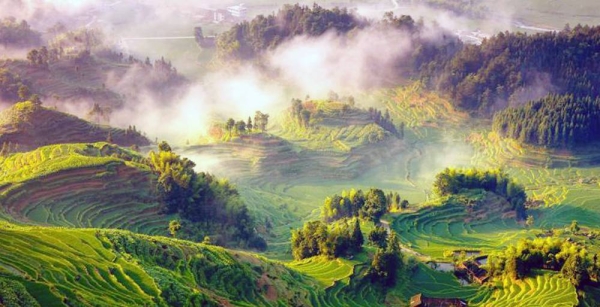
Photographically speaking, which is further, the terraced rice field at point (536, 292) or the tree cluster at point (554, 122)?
the tree cluster at point (554, 122)

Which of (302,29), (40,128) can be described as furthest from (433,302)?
(302,29)

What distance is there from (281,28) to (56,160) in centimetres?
6362

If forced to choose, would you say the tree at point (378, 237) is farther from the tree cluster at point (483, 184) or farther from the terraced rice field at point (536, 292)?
the tree cluster at point (483, 184)

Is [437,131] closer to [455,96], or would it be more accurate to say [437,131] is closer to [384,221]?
[455,96]

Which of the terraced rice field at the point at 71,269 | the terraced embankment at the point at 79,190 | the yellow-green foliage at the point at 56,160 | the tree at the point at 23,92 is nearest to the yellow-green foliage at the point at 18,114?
the yellow-green foliage at the point at 56,160

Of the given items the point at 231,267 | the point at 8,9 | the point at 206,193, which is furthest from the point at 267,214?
the point at 8,9

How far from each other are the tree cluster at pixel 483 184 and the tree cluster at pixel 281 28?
47650 millimetres

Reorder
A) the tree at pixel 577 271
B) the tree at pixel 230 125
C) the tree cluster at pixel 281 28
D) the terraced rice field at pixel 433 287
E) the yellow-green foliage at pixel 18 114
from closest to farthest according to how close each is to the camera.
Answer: the tree at pixel 577 271, the terraced rice field at pixel 433 287, the yellow-green foliage at pixel 18 114, the tree at pixel 230 125, the tree cluster at pixel 281 28

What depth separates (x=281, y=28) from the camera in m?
106

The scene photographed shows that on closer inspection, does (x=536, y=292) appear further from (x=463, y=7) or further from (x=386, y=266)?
(x=463, y=7)

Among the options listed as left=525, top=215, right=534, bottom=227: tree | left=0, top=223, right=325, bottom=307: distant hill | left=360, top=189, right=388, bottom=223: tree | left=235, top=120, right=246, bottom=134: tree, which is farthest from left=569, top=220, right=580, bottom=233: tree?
left=235, top=120, right=246, bottom=134: tree

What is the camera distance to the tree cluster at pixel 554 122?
239 ft

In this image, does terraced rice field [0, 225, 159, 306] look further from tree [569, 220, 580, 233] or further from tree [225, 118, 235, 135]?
tree [225, 118, 235, 135]

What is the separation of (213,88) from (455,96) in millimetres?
34037
